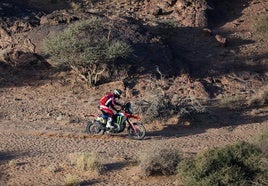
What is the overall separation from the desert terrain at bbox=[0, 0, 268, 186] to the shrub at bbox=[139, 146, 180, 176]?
21 cm

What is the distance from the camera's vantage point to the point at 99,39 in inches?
967

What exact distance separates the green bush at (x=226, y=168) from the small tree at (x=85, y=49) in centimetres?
939

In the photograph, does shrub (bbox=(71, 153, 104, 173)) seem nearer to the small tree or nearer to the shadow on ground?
the shadow on ground

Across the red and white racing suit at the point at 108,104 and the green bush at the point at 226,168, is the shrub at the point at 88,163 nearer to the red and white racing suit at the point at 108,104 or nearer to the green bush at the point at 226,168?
the green bush at the point at 226,168

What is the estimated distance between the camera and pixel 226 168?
14.3 m

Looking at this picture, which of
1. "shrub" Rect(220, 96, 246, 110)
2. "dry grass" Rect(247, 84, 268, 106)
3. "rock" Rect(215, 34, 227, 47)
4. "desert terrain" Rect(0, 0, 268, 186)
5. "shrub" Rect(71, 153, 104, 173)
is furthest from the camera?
"rock" Rect(215, 34, 227, 47)

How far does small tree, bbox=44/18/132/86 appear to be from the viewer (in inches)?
932

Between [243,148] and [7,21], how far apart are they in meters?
16.0

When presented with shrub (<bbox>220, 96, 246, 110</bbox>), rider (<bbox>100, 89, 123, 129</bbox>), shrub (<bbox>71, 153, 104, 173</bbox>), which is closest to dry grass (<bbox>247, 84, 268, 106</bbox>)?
shrub (<bbox>220, 96, 246, 110</bbox>)

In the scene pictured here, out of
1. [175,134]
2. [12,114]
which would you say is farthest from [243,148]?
[12,114]

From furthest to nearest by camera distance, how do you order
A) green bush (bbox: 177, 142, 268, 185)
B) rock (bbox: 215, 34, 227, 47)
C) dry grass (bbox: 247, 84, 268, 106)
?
rock (bbox: 215, 34, 227, 47) < dry grass (bbox: 247, 84, 268, 106) < green bush (bbox: 177, 142, 268, 185)

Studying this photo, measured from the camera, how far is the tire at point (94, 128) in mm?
19109

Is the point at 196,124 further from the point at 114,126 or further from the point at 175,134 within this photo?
the point at 114,126

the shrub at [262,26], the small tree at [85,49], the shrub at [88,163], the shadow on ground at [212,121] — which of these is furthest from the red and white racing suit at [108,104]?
the shrub at [262,26]
